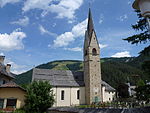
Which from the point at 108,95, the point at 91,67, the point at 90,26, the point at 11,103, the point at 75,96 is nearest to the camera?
the point at 11,103

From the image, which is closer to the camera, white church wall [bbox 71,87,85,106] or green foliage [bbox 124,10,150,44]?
green foliage [bbox 124,10,150,44]

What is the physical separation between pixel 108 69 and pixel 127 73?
52.0 feet

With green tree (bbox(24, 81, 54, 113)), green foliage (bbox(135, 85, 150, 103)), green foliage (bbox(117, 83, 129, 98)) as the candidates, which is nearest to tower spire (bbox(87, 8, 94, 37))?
green foliage (bbox(117, 83, 129, 98))

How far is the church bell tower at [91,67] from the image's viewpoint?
45031 mm

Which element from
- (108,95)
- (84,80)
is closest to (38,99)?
(84,80)

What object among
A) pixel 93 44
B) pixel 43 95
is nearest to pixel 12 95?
pixel 43 95

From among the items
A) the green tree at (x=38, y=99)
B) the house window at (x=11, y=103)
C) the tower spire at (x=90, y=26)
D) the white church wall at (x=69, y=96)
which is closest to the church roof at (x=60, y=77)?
the white church wall at (x=69, y=96)

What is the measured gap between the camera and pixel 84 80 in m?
48.1

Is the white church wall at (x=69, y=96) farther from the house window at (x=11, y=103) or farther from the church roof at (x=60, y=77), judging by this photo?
the house window at (x=11, y=103)

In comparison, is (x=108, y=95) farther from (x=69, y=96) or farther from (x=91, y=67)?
(x=69, y=96)

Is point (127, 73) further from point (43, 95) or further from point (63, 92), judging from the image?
point (43, 95)

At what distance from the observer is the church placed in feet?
147

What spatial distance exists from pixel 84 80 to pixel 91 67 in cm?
467

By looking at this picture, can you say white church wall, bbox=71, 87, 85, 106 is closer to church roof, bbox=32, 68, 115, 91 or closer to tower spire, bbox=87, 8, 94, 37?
church roof, bbox=32, 68, 115, 91
